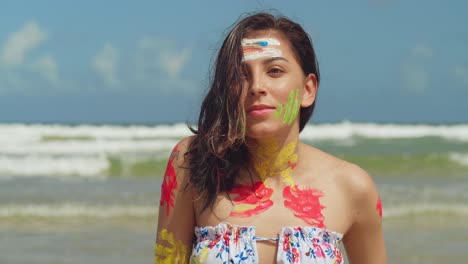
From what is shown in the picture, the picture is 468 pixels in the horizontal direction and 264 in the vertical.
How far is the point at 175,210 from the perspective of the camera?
2719 millimetres

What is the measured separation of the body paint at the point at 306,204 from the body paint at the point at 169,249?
42cm

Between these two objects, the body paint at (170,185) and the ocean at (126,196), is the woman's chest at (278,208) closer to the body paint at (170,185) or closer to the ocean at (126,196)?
the body paint at (170,185)

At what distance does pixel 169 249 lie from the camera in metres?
2.76

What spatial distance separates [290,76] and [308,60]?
13 cm

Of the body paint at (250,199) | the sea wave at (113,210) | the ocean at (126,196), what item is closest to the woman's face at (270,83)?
the body paint at (250,199)

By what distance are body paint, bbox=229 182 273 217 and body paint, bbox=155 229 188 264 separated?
25 centimetres

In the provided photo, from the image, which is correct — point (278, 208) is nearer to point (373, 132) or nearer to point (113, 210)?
point (113, 210)

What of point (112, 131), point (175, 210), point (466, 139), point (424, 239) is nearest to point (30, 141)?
point (112, 131)

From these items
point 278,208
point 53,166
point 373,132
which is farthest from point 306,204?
point 373,132

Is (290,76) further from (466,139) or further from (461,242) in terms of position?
(466,139)

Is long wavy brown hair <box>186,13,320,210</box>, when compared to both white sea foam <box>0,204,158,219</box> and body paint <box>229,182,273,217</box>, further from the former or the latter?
white sea foam <box>0,204,158,219</box>

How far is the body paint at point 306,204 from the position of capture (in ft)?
8.77

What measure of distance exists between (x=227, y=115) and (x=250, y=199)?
33 centimetres

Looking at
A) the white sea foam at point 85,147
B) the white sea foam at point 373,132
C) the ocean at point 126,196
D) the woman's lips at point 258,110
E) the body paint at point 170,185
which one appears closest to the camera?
the woman's lips at point 258,110
